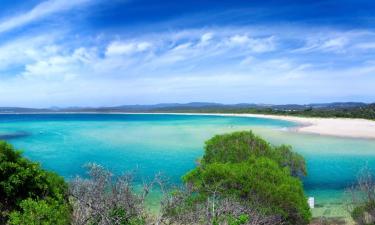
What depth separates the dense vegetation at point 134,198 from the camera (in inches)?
473

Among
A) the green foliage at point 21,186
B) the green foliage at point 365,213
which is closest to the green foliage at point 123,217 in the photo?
the green foliage at point 21,186

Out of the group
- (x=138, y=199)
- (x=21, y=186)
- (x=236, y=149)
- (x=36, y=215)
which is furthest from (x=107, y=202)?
(x=236, y=149)

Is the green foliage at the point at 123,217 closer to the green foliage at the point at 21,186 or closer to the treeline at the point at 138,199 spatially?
the treeline at the point at 138,199

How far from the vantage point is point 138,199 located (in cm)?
1244

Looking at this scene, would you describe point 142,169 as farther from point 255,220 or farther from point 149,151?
point 255,220

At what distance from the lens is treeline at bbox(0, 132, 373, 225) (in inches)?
473

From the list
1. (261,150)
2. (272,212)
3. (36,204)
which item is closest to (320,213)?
(261,150)

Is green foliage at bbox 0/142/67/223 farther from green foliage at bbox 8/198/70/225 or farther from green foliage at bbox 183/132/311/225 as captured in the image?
green foliage at bbox 183/132/311/225

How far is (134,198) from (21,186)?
3965 mm

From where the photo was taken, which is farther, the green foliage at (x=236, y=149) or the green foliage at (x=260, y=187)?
the green foliage at (x=236, y=149)

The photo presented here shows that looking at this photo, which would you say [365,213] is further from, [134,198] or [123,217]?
[123,217]

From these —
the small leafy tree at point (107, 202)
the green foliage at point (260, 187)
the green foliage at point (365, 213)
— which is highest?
the small leafy tree at point (107, 202)

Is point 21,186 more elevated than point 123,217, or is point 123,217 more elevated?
point 21,186

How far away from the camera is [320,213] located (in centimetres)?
2406
